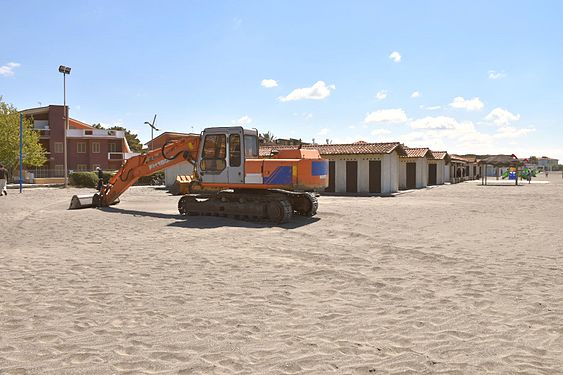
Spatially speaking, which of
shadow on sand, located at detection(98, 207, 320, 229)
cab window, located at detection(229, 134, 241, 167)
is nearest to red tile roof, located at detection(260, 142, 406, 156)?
shadow on sand, located at detection(98, 207, 320, 229)

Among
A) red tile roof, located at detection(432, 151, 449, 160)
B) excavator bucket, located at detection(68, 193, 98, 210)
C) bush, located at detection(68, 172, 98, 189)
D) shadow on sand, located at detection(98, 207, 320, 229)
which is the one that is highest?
red tile roof, located at detection(432, 151, 449, 160)

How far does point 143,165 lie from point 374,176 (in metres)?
18.7

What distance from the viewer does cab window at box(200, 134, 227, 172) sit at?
51.2ft

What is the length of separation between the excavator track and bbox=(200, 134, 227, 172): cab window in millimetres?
988

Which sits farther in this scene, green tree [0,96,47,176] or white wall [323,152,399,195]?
green tree [0,96,47,176]

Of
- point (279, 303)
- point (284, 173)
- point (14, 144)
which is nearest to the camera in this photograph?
point (279, 303)

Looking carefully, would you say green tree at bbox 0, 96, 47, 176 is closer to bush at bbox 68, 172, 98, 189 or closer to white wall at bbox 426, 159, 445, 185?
bush at bbox 68, 172, 98, 189

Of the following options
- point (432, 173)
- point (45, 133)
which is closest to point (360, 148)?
point (432, 173)

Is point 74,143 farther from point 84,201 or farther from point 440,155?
point 440,155

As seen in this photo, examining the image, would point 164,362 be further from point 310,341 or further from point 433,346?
point 433,346

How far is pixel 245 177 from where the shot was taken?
50.2 feet

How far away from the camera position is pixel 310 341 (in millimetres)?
5039

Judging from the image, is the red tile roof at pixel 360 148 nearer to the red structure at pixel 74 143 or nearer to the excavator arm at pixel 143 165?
the excavator arm at pixel 143 165

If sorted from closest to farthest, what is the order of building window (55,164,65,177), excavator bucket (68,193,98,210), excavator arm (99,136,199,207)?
excavator arm (99,136,199,207)
excavator bucket (68,193,98,210)
building window (55,164,65,177)
